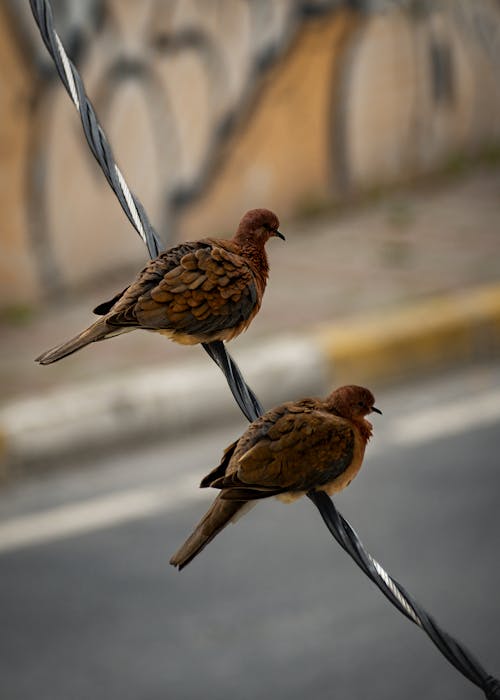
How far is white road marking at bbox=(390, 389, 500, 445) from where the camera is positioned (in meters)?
6.02

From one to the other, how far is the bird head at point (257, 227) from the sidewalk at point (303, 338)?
421 cm

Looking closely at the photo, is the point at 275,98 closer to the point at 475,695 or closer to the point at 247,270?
the point at 475,695

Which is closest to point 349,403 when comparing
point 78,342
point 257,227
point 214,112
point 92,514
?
point 257,227

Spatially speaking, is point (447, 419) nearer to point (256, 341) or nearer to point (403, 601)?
point (256, 341)

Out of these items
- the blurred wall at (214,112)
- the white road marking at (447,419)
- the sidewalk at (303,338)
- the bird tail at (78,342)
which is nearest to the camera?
the bird tail at (78,342)

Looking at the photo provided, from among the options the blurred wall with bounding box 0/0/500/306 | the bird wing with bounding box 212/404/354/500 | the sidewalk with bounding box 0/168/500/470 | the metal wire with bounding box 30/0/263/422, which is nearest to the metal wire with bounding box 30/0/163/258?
the metal wire with bounding box 30/0/263/422

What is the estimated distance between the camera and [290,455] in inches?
57.6

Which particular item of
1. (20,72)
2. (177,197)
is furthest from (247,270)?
(177,197)

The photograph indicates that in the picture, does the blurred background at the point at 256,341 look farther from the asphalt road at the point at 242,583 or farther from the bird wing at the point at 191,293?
the bird wing at the point at 191,293

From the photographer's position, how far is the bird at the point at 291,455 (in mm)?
1419

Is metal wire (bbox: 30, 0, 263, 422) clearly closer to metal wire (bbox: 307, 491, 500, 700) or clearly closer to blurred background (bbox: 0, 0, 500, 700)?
metal wire (bbox: 307, 491, 500, 700)

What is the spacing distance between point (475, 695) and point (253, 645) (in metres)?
0.71

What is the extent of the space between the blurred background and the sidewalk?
2 cm

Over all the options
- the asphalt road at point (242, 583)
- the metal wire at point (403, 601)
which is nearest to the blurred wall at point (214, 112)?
the asphalt road at point (242, 583)
